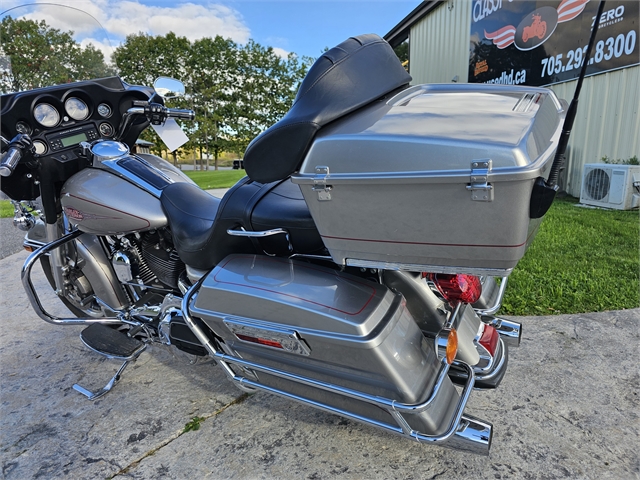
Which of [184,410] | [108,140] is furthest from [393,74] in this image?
[184,410]

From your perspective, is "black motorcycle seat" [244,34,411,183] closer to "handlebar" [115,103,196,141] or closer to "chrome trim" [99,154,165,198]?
"chrome trim" [99,154,165,198]

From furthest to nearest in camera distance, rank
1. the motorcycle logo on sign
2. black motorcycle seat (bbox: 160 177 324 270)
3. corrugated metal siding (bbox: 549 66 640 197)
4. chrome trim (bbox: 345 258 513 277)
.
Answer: the motorcycle logo on sign
corrugated metal siding (bbox: 549 66 640 197)
black motorcycle seat (bbox: 160 177 324 270)
chrome trim (bbox: 345 258 513 277)

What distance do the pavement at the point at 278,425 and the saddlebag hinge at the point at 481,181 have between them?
1.14 metres

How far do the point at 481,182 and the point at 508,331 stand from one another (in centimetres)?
117

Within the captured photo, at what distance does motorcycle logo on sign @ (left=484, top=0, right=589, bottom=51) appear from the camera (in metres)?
6.59

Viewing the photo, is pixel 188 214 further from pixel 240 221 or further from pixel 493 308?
pixel 493 308

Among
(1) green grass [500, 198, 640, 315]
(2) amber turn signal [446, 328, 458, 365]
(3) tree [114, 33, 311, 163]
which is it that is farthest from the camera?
(3) tree [114, 33, 311, 163]

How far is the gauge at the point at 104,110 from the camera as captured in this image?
2.23 m

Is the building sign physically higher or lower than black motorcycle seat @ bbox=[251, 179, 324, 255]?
higher

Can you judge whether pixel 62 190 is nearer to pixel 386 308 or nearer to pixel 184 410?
pixel 184 410

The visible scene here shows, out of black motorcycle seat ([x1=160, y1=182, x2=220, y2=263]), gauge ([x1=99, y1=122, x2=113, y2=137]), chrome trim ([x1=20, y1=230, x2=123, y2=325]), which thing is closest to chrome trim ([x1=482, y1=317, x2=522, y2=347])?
black motorcycle seat ([x1=160, y1=182, x2=220, y2=263])

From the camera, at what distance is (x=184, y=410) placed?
2.04 meters

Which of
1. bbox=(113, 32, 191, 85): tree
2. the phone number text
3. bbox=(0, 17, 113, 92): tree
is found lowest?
bbox=(0, 17, 113, 92): tree

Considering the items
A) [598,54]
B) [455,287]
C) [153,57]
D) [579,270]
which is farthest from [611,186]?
[153,57]
